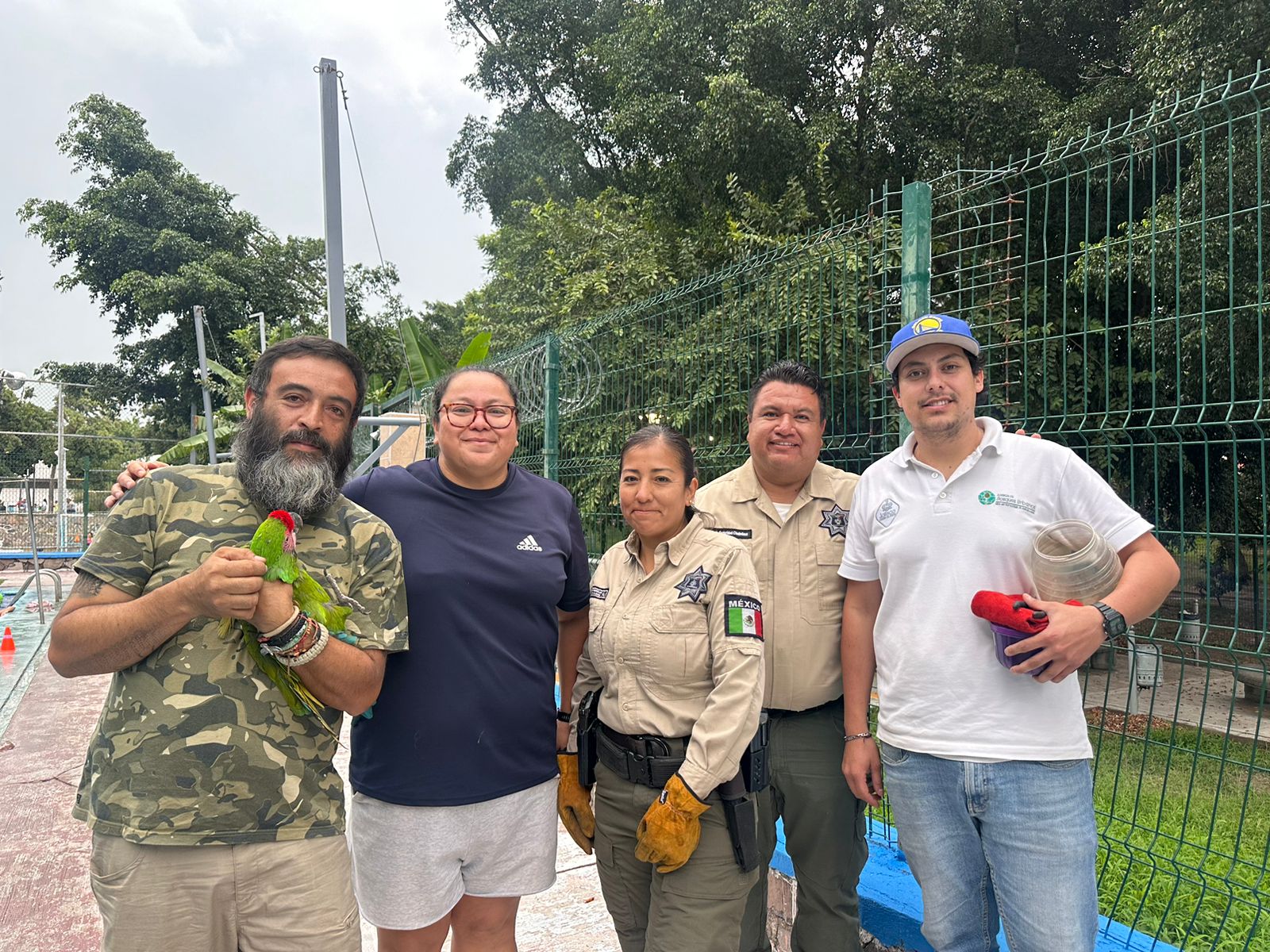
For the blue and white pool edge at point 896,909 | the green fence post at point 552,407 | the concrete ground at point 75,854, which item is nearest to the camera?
the blue and white pool edge at point 896,909

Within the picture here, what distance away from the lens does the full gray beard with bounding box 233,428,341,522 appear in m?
1.98

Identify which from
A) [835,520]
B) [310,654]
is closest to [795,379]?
[835,520]

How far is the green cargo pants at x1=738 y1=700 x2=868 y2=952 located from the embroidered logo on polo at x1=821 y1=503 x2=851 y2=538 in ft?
1.74

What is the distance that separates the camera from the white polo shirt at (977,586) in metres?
2.02

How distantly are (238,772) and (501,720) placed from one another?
71 centimetres

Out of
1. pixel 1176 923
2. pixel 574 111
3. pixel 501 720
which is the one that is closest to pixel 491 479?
pixel 501 720

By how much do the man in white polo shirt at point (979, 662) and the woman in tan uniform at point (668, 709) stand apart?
1.37 ft

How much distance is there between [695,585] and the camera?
240cm

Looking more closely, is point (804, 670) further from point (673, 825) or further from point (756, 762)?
point (673, 825)

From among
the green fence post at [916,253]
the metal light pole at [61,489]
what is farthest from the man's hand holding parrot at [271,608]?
the metal light pole at [61,489]

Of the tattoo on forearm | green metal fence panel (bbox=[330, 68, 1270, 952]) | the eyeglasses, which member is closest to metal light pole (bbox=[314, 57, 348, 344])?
green metal fence panel (bbox=[330, 68, 1270, 952])

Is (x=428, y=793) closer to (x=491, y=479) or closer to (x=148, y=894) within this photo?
(x=148, y=894)

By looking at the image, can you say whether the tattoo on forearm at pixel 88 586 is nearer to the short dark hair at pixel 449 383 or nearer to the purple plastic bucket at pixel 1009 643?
the short dark hair at pixel 449 383

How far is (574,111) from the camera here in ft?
57.5
